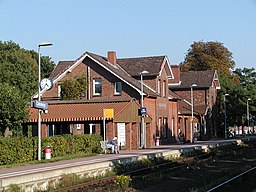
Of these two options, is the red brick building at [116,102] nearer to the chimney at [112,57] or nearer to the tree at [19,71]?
the chimney at [112,57]

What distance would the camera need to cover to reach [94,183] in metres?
20.5

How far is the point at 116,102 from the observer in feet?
138

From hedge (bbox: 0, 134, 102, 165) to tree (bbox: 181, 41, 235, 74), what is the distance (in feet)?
186

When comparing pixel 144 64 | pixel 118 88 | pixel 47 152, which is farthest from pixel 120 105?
pixel 144 64

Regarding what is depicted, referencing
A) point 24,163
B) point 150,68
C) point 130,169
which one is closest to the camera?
point 130,169

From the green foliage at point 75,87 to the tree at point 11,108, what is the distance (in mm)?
8408

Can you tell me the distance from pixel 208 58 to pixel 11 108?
55.8m

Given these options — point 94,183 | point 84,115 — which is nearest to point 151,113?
point 84,115

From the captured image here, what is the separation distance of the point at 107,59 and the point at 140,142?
12.3 meters

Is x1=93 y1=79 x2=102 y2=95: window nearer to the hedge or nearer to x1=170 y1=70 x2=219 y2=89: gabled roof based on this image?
the hedge

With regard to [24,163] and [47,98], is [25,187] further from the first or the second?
[47,98]

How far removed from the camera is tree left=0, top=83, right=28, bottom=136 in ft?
132

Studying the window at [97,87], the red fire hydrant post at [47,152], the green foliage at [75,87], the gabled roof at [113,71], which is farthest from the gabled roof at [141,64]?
the red fire hydrant post at [47,152]

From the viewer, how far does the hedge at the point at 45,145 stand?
27562 mm
